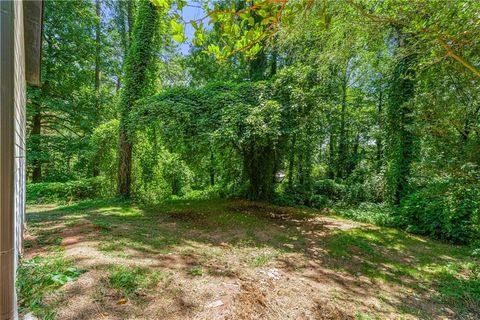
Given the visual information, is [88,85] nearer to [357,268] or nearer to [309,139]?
[309,139]

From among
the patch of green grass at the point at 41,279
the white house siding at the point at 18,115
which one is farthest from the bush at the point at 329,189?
the white house siding at the point at 18,115

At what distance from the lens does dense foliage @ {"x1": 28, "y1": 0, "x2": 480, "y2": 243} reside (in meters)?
2.87

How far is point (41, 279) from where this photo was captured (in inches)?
79.0

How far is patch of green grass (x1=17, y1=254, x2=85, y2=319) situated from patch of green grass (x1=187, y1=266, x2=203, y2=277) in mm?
1033

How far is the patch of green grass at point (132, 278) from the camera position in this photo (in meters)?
2.12

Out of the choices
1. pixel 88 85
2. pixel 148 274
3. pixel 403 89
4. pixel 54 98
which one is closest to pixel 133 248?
pixel 148 274

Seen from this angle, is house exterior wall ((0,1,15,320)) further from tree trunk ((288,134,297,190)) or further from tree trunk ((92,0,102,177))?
tree trunk ((92,0,102,177))

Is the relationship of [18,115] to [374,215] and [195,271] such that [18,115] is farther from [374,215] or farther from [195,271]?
[374,215]

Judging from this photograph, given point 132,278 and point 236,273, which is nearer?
point 132,278

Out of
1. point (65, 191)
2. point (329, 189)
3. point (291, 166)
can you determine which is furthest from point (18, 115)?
point (329, 189)

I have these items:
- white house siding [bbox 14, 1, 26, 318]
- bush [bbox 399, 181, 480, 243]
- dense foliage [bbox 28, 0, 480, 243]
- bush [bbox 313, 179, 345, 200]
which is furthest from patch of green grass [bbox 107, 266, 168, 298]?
bush [bbox 313, 179, 345, 200]

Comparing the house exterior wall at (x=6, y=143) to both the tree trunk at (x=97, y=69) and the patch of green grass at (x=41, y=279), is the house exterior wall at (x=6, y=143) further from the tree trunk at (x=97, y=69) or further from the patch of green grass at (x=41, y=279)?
the tree trunk at (x=97, y=69)

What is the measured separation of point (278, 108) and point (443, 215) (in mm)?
4682

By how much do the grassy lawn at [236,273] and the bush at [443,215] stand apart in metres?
0.51
